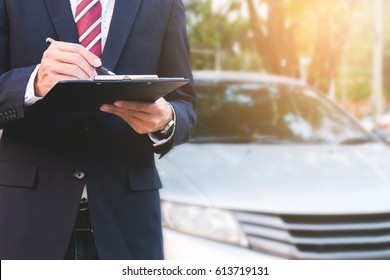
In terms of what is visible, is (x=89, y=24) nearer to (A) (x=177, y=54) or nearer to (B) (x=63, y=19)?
(B) (x=63, y=19)

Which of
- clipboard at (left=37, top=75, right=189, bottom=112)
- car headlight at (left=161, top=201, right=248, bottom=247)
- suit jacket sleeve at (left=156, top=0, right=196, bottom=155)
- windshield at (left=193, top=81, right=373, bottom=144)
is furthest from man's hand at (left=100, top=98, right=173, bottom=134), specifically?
windshield at (left=193, top=81, right=373, bottom=144)

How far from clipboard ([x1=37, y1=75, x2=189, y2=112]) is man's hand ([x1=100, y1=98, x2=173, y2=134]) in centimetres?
2

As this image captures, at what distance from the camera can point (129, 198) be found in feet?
5.81

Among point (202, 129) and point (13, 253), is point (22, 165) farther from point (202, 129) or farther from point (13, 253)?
point (202, 129)

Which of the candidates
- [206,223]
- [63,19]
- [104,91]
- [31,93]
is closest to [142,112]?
[104,91]

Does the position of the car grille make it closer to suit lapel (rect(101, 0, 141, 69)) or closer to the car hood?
the car hood

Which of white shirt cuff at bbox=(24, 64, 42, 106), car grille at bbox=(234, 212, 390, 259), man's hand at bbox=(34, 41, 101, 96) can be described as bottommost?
car grille at bbox=(234, 212, 390, 259)

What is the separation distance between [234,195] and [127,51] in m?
1.25

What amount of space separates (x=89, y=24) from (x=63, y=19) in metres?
0.07

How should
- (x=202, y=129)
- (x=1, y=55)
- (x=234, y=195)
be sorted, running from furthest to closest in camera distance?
(x=202, y=129) → (x=234, y=195) → (x=1, y=55)

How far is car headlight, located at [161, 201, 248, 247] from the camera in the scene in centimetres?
275

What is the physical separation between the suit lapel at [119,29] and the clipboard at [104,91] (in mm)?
233

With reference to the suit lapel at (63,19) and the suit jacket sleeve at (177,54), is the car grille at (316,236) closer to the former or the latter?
the suit jacket sleeve at (177,54)

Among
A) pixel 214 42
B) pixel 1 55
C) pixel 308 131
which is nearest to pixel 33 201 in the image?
pixel 1 55
